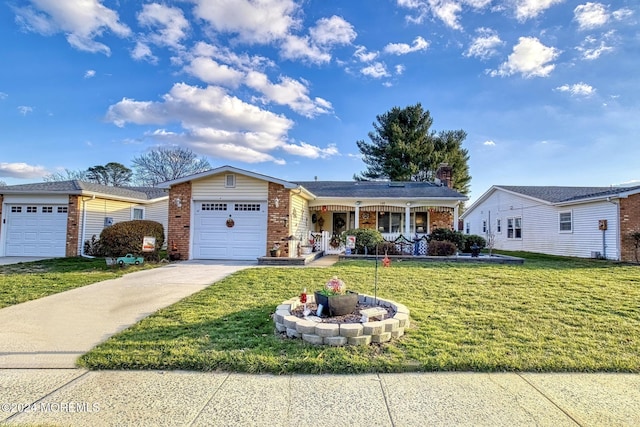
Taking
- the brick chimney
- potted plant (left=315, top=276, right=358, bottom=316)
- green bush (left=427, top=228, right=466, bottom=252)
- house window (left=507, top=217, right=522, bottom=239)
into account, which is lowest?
potted plant (left=315, top=276, right=358, bottom=316)

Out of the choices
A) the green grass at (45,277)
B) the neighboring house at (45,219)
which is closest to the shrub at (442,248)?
the green grass at (45,277)

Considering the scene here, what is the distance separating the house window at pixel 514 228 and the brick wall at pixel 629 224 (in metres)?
6.41

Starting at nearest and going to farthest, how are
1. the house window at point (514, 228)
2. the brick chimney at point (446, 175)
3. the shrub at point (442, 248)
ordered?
the shrub at point (442, 248) < the house window at point (514, 228) < the brick chimney at point (446, 175)

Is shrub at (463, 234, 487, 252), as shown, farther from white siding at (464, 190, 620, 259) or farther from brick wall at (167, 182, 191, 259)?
brick wall at (167, 182, 191, 259)

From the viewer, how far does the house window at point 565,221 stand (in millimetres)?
15430

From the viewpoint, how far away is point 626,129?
51.0 feet

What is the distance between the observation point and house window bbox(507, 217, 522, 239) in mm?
19234

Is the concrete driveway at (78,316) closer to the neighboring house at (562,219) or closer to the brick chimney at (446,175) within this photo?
the neighboring house at (562,219)

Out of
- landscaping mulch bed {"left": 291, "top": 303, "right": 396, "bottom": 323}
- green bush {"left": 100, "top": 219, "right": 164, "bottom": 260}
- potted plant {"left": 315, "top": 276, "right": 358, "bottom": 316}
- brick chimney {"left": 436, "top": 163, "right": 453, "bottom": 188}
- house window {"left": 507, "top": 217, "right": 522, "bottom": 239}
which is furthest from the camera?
brick chimney {"left": 436, "top": 163, "right": 453, "bottom": 188}

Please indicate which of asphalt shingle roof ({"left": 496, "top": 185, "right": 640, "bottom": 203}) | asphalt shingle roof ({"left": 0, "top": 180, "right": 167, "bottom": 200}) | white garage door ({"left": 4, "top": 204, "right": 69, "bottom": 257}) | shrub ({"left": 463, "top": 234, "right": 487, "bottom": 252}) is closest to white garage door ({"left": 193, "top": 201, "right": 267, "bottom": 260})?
asphalt shingle roof ({"left": 0, "top": 180, "right": 167, "bottom": 200})

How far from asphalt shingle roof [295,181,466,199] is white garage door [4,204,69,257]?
1111 cm

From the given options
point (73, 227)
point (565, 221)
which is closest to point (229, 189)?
point (73, 227)

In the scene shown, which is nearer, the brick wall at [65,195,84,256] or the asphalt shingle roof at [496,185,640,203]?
the brick wall at [65,195,84,256]

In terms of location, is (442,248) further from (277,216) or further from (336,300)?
(336,300)
